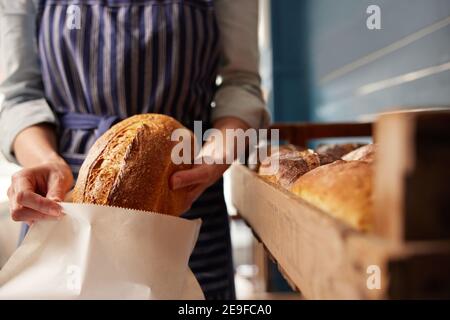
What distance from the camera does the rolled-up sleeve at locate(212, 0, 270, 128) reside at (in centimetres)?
126

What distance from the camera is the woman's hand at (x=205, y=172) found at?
86cm

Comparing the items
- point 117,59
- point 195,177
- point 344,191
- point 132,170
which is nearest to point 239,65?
point 117,59

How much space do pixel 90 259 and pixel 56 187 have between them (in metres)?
0.24

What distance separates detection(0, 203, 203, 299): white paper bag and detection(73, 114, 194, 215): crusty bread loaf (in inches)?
3.8

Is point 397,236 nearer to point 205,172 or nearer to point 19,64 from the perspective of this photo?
point 205,172

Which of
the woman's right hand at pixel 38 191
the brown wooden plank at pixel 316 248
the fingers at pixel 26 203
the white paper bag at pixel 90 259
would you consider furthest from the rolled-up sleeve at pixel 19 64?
the brown wooden plank at pixel 316 248

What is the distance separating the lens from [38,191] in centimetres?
85

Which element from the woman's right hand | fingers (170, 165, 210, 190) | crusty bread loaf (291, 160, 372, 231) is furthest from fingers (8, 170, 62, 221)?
crusty bread loaf (291, 160, 372, 231)

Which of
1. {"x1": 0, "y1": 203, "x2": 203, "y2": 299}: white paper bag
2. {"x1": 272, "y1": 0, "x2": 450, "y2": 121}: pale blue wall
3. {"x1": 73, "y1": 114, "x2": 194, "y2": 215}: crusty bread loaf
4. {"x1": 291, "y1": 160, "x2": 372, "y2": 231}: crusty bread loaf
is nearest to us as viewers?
{"x1": 291, "y1": 160, "x2": 372, "y2": 231}: crusty bread loaf

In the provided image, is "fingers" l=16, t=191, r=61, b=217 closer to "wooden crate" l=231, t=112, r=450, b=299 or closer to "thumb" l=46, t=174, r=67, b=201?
"thumb" l=46, t=174, r=67, b=201

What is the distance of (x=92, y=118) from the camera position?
1242 millimetres

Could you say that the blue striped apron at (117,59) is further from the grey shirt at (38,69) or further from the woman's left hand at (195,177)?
the woman's left hand at (195,177)

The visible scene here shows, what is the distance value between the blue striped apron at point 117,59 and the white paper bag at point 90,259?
56cm
